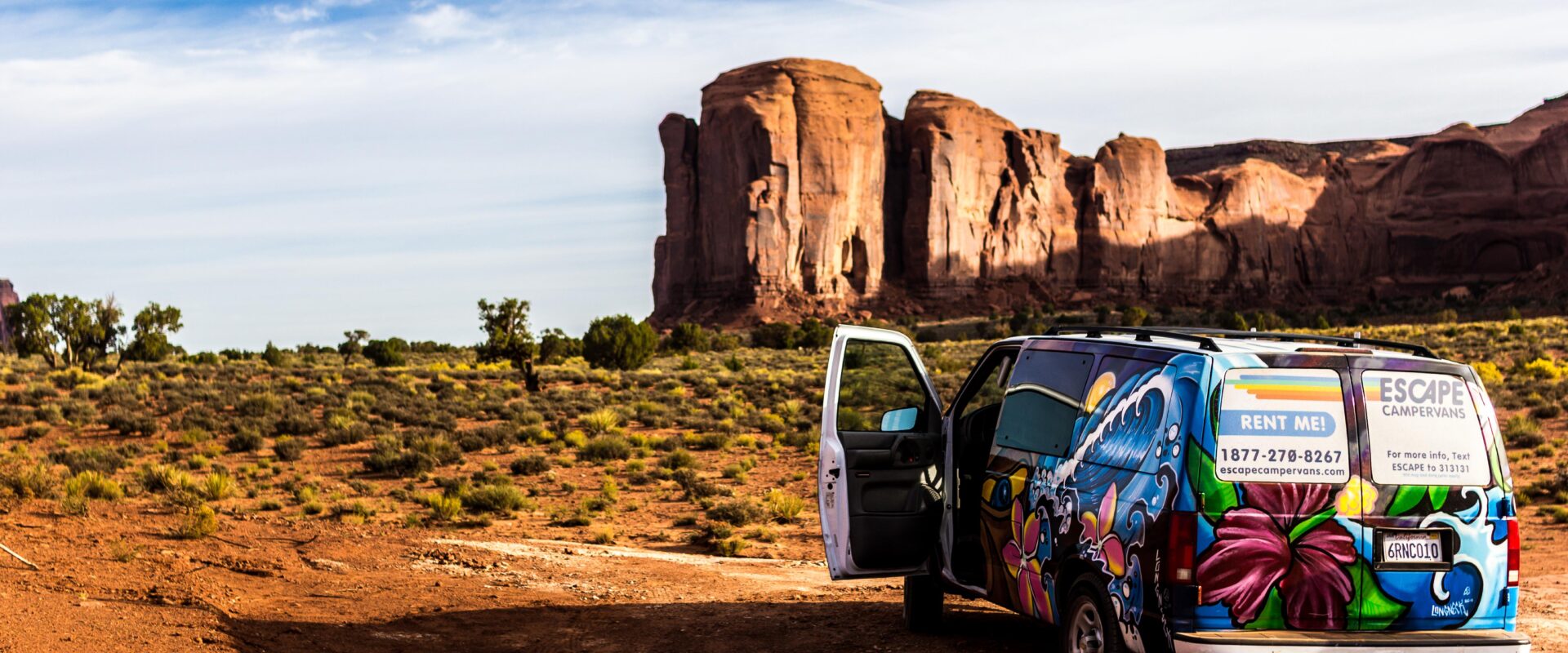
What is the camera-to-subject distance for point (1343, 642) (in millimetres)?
5309

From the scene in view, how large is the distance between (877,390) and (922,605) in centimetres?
Result: 143

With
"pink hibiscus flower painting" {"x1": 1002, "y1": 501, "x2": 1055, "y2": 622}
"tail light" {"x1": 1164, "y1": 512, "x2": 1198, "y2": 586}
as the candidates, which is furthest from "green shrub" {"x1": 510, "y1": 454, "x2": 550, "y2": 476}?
"tail light" {"x1": 1164, "y1": 512, "x2": 1198, "y2": 586}

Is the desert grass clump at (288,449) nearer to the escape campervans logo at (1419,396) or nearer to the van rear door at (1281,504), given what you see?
the van rear door at (1281,504)

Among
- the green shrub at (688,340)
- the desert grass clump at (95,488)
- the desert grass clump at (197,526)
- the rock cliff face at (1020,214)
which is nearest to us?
the desert grass clump at (197,526)

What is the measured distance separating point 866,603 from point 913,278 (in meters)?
80.7

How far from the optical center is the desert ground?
27.6 feet

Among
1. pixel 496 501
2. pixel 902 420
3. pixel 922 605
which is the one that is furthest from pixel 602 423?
pixel 902 420

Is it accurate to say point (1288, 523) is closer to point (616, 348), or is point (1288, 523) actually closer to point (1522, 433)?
point (1522, 433)

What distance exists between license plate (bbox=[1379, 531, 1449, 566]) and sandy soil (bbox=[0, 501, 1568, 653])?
2.82 metres

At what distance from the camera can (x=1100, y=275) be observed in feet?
320

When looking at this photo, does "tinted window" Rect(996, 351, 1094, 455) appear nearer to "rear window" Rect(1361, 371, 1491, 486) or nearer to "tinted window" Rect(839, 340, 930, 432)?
"tinted window" Rect(839, 340, 930, 432)

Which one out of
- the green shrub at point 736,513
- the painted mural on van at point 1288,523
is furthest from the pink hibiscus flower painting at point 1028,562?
the green shrub at point 736,513

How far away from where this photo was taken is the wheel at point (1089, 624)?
5.75 metres

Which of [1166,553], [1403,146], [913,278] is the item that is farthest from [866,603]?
[1403,146]
